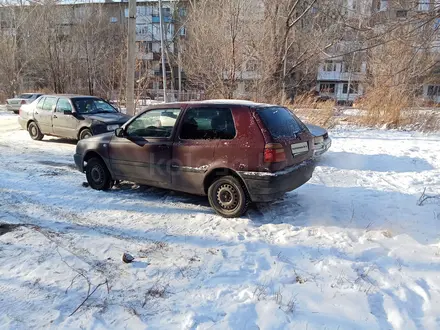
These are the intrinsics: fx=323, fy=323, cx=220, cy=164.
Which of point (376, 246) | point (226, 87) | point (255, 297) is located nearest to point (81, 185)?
point (255, 297)

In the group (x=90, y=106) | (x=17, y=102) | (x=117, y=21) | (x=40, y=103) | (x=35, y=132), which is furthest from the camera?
(x=117, y=21)

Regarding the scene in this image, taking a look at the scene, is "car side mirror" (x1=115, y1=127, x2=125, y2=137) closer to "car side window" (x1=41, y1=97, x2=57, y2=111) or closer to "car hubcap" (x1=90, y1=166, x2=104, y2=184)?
"car hubcap" (x1=90, y1=166, x2=104, y2=184)

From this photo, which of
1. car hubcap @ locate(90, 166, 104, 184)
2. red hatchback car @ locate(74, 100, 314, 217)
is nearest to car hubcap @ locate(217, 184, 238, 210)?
red hatchback car @ locate(74, 100, 314, 217)

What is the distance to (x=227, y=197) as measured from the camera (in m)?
4.82

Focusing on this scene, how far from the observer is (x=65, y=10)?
34969 mm

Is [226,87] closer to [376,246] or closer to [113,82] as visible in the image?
[113,82]

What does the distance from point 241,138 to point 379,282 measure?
238 cm

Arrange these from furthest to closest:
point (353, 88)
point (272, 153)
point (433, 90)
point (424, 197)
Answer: point (353, 88) → point (433, 90) → point (424, 197) → point (272, 153)

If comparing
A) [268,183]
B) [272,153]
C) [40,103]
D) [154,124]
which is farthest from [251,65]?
[268,183]

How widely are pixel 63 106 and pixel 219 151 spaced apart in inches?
322

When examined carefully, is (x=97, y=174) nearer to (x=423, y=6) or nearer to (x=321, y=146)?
(x=321, y=146)

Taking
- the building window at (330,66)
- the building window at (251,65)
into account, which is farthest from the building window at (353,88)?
the building window at (251,65)

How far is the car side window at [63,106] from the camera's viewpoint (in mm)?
10547

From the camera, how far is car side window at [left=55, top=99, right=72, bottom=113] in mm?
10547
